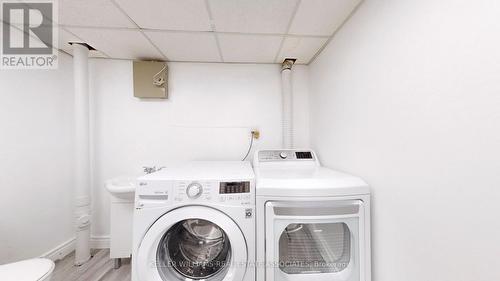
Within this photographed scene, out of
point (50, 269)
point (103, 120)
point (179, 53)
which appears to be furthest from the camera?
point (103, 120)

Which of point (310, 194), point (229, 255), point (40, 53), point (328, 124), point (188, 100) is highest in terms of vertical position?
point (40, 53)

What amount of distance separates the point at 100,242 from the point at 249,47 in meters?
2.43

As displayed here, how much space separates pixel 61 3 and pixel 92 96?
0.95 meters

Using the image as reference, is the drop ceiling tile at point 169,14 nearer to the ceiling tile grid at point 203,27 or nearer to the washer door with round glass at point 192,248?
the ceiling tile grid at point 203,27

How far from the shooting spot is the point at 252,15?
1270 millimetres

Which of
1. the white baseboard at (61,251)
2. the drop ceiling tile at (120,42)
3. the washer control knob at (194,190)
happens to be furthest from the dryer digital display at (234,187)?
the white baseboard at (61,251)

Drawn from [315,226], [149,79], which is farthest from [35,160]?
[315,226]

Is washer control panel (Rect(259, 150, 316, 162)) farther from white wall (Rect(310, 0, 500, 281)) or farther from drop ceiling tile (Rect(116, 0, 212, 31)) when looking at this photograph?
drop ceiling tile (Rect(116, 0, 212, 31))

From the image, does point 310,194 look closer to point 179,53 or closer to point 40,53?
point 179,53

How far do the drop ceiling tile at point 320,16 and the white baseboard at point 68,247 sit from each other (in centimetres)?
265

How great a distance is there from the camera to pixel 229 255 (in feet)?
3.68

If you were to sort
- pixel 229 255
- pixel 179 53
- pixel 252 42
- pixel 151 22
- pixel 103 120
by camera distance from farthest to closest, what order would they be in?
pixel 103 120
pixel 179 53
pixel 252 42
pixel 151 22
pixel 229 255

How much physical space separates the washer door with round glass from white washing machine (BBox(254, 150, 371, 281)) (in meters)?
0.15

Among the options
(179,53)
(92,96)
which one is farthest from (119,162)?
(179,53)
